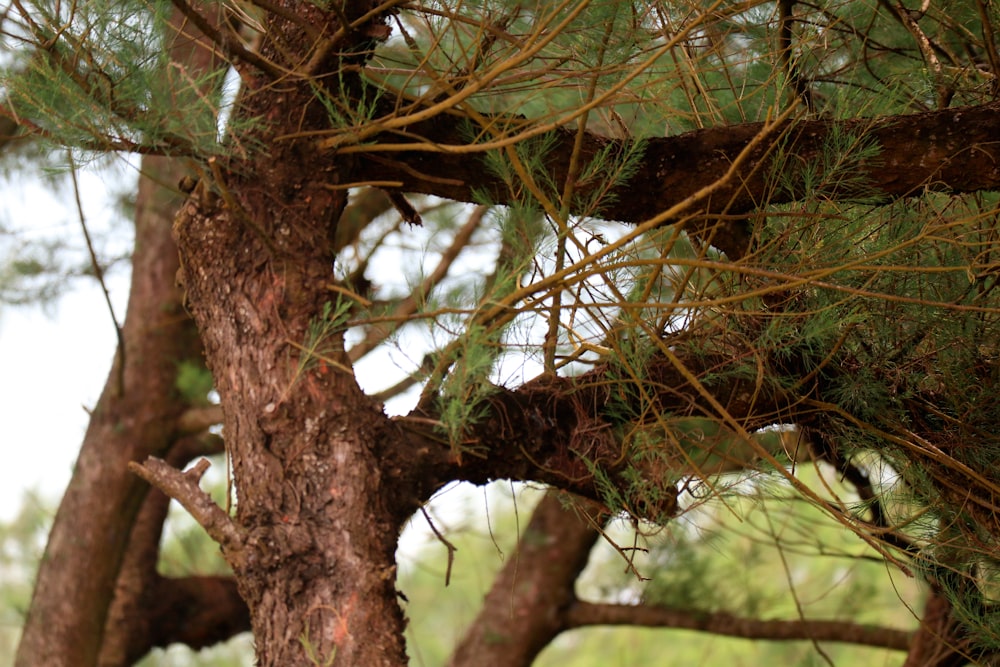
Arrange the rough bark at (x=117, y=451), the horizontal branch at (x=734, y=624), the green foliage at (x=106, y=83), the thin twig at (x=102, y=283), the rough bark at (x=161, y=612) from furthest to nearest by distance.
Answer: the rough bark at (x=161, y=612), the rough bark at (x=117, y=451), the horizontal branch at (x=734, y=624), the thin twig at (x=102, y=283), the green foliage at (x=106, y=83)

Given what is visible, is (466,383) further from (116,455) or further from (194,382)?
(116,455)

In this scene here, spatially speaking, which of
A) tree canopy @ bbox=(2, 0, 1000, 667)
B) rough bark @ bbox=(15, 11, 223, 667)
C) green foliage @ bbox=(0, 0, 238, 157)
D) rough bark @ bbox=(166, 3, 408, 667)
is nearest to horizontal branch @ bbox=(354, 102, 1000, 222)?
tree canopy @ bbox=(2, 0, 1000, 667)

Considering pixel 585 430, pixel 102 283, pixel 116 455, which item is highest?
pixel 116 455

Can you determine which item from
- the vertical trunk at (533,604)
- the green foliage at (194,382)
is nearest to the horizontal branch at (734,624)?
the vertical trunk at (533,604)

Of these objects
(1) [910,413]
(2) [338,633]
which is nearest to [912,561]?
(1) [910,413]

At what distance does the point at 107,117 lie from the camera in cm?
94

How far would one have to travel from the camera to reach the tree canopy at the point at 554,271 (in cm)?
100

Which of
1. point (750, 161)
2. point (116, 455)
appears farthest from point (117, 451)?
point (750, 161)

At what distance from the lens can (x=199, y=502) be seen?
107 cm

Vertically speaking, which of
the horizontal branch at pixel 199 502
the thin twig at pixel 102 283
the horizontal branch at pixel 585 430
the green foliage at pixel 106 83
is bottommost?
the horizontal branch at pixel 199 502

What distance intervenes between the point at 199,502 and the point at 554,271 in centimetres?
47

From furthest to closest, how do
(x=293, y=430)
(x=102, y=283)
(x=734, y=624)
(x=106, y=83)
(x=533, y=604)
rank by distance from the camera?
(x=533, y=604), (x=734, y=624), (x=102, y=283), (x=293, y=430), (x=106, y=83)

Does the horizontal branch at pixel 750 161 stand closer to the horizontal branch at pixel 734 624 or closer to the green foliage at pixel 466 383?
the green foliage at pixel 466 383

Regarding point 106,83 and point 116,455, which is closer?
point 106,83
